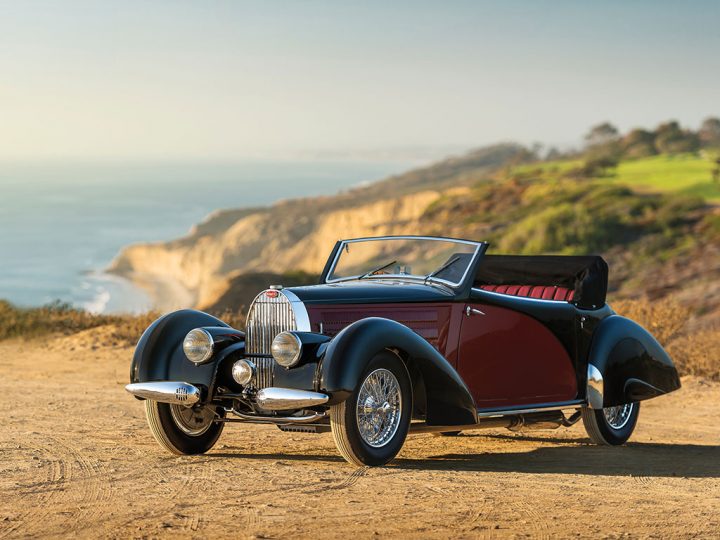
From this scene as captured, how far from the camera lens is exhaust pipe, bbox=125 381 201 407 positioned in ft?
28.2

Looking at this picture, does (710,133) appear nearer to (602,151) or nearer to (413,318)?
(602,151)

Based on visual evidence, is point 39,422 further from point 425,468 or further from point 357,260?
point 357,260

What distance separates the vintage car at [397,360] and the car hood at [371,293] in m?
0.01

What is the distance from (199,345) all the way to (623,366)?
400 cm

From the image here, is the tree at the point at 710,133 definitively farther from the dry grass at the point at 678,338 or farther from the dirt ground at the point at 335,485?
the dirt ground at the point at 335,485

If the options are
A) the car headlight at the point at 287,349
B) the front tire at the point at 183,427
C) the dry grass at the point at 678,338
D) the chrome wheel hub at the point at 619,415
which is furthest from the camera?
the dry grass at the point at 678,338

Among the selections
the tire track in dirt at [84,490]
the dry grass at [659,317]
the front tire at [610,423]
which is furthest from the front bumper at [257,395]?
the dry grass at [659,317]

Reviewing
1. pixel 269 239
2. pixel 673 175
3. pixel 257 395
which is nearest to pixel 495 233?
pixel 673 175

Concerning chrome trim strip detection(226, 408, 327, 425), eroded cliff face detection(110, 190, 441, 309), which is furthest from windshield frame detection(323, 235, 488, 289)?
eroded cliff face detection(110, 190, 441, 309)

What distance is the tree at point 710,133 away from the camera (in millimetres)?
85188

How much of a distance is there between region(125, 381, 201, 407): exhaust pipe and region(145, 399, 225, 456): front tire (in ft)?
1.21

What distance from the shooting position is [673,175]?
63938 mm

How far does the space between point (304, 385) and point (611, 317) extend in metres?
3.68

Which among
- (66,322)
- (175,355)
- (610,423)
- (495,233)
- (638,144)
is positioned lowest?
(610,423)
